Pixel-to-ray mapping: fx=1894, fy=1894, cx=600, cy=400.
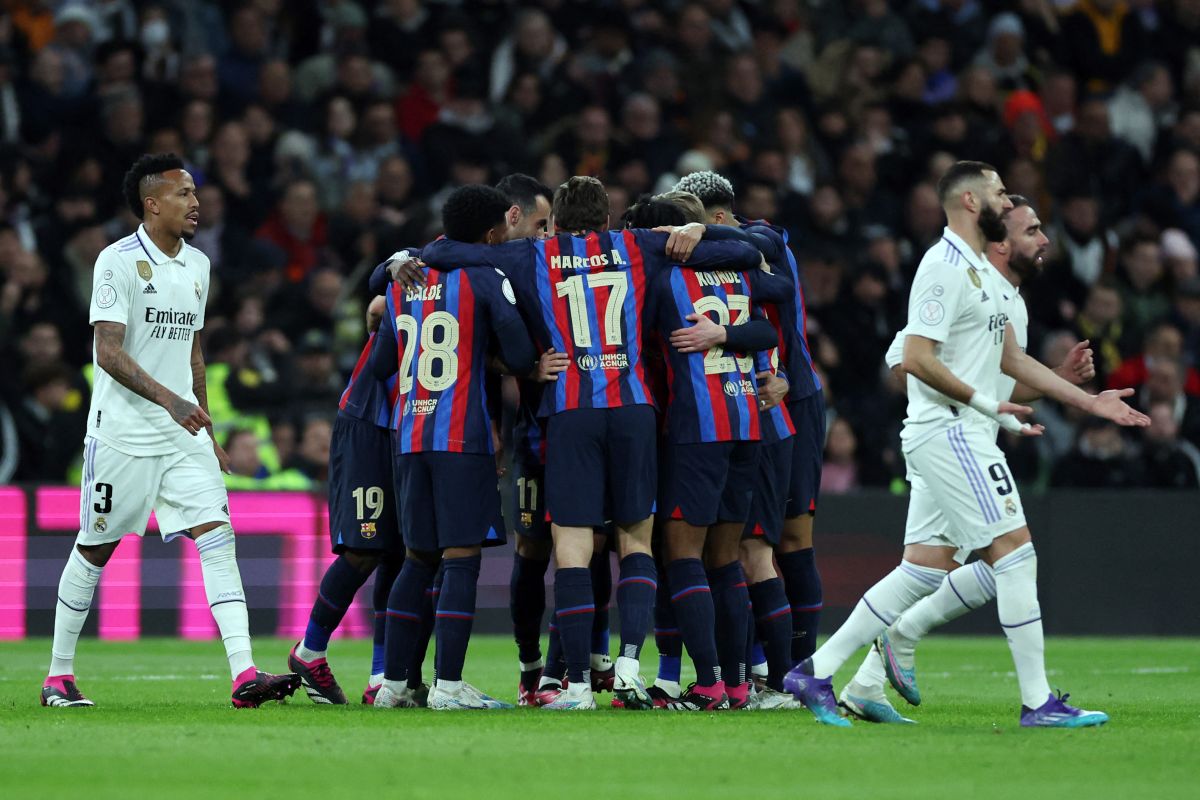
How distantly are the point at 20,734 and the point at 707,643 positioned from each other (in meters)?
2.83

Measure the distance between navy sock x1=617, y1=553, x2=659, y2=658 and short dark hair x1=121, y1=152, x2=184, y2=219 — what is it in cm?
278

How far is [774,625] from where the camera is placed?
8.57 meters

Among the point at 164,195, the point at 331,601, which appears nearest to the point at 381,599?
the point at 331,601

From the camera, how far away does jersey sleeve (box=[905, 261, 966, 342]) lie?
740 centimetres

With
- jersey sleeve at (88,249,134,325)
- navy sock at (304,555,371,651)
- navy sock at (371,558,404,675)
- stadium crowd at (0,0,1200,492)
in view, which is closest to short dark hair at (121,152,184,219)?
jersey sleeve at (88,249,134,325)

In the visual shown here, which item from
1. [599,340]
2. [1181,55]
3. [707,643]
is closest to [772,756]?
[707,643]

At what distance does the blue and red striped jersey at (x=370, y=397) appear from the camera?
8805mm

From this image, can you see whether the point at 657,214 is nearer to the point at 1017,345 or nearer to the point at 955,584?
the point at 1017,345

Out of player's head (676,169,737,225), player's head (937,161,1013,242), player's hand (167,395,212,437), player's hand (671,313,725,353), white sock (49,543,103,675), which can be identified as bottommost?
white sock (49,543,103,675)

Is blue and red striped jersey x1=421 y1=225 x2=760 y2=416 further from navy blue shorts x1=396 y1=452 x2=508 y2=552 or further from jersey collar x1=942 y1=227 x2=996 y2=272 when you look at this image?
jersey collar x1=942 y1=227 x2=996 y2=272

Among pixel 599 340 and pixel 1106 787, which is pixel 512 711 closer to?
pixel 599 340

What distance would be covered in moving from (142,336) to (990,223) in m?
3.76

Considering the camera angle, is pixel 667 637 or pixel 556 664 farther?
pixel 556 664

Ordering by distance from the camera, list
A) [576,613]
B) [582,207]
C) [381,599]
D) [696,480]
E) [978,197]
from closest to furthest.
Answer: [978,197], [576,613], [696,480], [582,207], [381,599]
